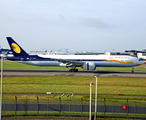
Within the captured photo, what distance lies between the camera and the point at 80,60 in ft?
185

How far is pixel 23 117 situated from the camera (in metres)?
17.6

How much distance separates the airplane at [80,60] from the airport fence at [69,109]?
35827 mm

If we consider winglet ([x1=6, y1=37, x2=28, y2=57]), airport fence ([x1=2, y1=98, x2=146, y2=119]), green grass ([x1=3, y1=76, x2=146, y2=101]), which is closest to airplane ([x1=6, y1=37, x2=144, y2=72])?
winglet ([x1=6, y1=37, x2=28, y2=57])

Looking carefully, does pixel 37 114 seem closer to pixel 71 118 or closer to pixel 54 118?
pixel 54 118

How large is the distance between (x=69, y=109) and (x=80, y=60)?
3928 centimetres

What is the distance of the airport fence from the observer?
17.2m

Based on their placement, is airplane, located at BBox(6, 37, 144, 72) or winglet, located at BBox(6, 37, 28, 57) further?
winglet, located at BBox(6, 37, 28, 57)

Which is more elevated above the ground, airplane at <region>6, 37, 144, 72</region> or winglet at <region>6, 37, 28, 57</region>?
winglet at <region>6, 37, 28, 57</region>

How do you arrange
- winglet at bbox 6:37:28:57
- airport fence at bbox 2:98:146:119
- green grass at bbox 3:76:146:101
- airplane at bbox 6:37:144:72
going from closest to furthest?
airport fence at bbox 2:98:146:119 < green grass at bbox 3:76:146:101 < airplane at bbox 6:37:144:72 < winglet at bbox 6:37:28:57

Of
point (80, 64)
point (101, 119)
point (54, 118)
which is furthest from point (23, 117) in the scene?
point (80, 64)

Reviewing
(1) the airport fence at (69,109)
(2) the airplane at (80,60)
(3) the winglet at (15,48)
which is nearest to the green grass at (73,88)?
(1) the airport fence at (69,109)

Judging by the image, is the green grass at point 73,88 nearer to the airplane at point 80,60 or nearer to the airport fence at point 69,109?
the airport fence at point 69,109

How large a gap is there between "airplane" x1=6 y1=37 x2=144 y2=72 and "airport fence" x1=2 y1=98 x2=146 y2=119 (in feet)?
118

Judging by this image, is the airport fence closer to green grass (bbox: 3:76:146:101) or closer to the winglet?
green grass (bbox: 3:76:146:101)
